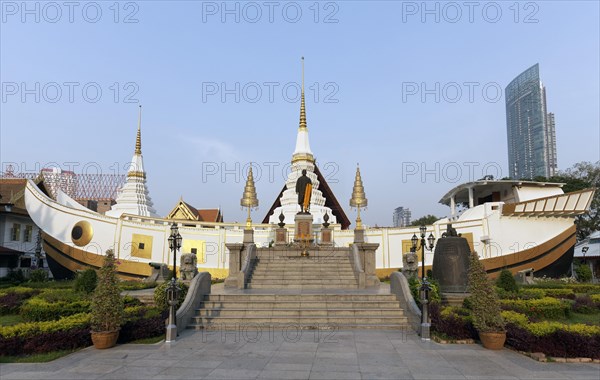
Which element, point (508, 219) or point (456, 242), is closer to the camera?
point (456, 242)

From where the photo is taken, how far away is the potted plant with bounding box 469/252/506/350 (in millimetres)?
9445

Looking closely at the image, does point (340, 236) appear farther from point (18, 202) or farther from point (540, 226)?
point (18, 202)

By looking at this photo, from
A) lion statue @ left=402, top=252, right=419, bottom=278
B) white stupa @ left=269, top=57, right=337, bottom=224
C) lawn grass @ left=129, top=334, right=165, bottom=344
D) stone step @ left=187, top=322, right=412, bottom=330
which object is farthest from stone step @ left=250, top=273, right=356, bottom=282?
white stupa @ left=269, top=57, right=337, bottom=224

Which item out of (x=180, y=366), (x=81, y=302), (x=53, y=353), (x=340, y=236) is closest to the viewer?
(x=180, y=366)

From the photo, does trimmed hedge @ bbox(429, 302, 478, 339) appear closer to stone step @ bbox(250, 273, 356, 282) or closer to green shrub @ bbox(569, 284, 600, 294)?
stone step @ bbox(250, 273, 356, 282)

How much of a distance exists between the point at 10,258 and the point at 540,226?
44.5 metres

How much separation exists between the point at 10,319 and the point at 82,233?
1595 centimetres

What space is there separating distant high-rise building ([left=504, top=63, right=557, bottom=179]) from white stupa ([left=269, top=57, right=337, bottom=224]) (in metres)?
72.3

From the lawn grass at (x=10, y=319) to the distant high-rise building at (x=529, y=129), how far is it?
3936 inches

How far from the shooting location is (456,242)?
590 inches

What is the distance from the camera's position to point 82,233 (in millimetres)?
27406

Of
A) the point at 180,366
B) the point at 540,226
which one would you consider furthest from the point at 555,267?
the point at 180,366

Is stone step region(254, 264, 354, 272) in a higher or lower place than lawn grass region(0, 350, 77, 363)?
higher

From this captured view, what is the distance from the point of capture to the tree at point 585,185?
147 feet
